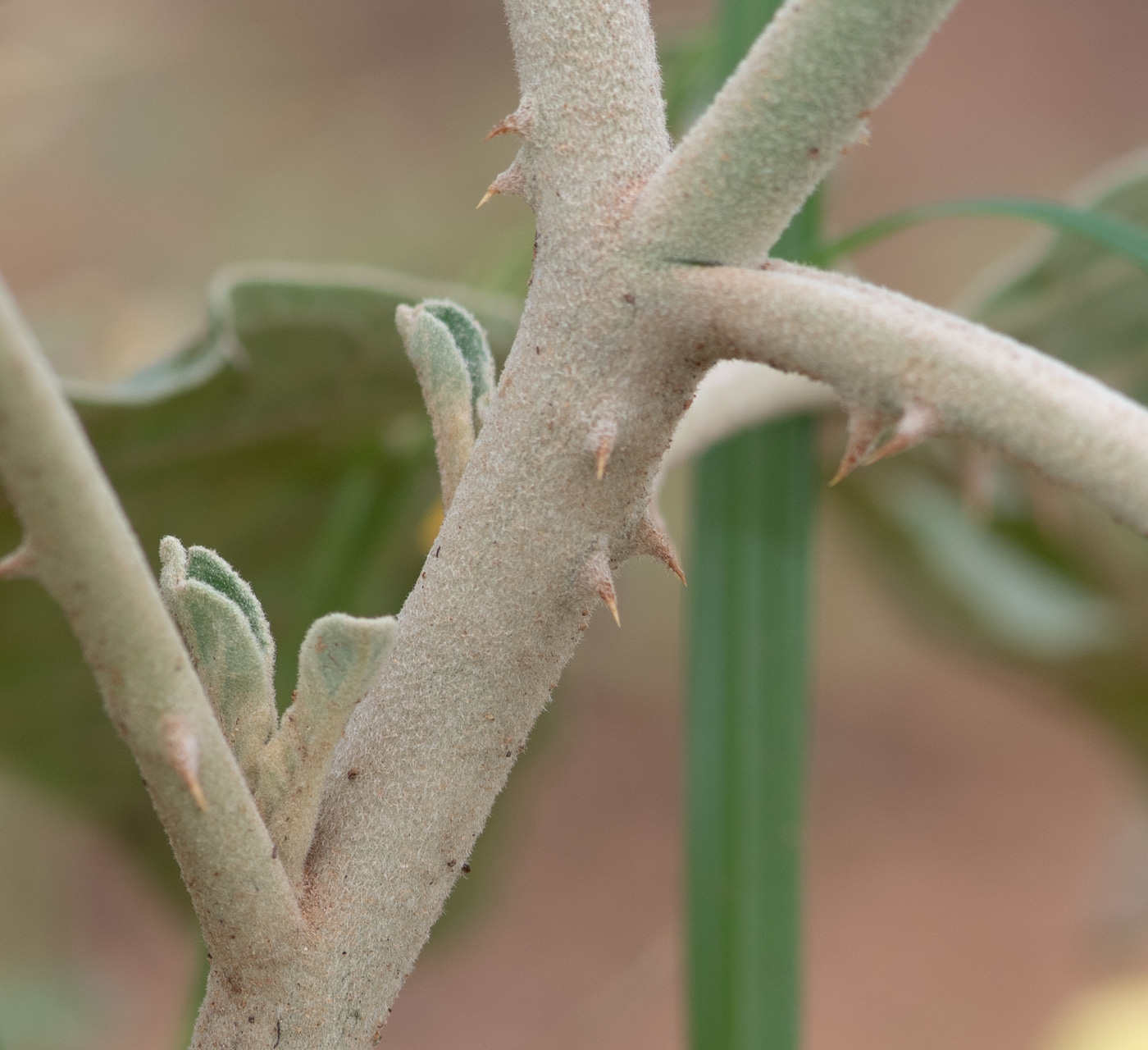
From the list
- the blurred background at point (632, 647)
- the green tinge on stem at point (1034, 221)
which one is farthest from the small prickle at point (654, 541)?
the blurred background at point (632, 647)

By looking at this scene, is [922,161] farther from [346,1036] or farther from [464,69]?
[346,1036]

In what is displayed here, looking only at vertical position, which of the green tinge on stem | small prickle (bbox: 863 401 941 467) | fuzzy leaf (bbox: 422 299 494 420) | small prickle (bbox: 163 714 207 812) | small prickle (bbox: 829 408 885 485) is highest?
the green tinge on stem

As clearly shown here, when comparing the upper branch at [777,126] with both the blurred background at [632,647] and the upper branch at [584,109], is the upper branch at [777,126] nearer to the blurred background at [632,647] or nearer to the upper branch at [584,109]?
the upper branch at [584,109]

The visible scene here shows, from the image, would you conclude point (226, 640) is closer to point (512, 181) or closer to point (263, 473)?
point (512, 181)

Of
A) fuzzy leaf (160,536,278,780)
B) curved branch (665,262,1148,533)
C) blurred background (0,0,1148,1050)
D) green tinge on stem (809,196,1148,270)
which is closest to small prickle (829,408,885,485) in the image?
curved branch (665,262,1148,533)

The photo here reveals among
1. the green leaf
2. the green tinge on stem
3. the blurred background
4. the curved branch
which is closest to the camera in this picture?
the curved branch

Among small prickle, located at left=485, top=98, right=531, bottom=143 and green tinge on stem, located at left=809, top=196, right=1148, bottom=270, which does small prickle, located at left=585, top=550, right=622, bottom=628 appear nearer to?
small prickle, located at left=485, top=98, right=531, bottom=143

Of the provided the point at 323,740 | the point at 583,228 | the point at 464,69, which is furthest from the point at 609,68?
the point at 464,69
